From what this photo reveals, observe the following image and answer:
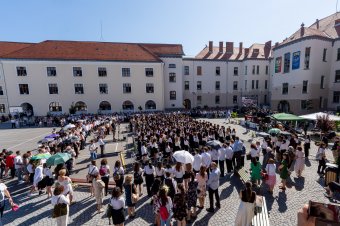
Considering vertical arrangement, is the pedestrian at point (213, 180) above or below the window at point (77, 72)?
below

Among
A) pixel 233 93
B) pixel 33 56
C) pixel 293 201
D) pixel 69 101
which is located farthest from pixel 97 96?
pixel 293 201

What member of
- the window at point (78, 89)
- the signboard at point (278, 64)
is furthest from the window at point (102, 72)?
the signboard at point (278, 64)

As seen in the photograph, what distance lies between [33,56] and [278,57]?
1842 inches

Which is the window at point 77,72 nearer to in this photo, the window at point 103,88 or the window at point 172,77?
the window at point 103,88

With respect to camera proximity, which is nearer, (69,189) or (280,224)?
(280,224)

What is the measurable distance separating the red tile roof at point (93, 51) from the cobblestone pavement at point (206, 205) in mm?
33871

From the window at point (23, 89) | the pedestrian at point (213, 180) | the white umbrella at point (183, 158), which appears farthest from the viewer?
the window at point (23, 89)

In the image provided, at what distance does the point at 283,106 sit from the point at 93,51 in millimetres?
40185

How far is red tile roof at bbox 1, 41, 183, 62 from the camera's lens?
3665 centimetres

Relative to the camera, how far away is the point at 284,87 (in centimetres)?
3481

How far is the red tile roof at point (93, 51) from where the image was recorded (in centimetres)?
3665

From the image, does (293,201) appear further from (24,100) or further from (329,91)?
(24,100)

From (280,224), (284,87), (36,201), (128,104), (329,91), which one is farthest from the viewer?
(128,104)

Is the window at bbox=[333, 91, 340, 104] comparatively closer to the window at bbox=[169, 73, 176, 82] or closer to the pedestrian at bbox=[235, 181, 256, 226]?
the window at bbox=[169, 73, 176, 82]
